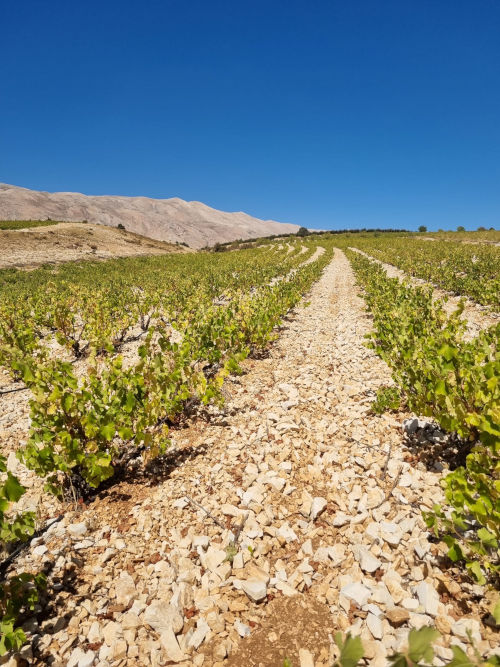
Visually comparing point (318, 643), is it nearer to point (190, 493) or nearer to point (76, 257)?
point (190, 493)

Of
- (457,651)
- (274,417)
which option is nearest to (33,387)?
(274,417)

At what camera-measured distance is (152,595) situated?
9.53 ft

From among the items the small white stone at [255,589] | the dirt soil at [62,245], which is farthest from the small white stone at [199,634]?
the dirt soil at [62,245]

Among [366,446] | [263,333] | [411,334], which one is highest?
[411,334]

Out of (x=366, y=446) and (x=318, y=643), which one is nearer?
(x=318, y=643)

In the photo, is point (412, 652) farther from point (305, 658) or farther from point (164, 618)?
point (164, 618)

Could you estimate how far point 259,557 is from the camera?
322cm

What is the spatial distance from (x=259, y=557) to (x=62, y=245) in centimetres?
5859

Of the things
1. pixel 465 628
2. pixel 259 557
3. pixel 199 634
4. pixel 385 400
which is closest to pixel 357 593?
pixel 465 628

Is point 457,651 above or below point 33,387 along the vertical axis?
above

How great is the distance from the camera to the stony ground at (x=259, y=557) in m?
2.51

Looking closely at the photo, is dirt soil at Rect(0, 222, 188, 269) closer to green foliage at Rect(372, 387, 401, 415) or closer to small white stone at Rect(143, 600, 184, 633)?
green foliage at Rect(372, 387, 401, 415)

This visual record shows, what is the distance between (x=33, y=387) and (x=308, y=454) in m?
3.55

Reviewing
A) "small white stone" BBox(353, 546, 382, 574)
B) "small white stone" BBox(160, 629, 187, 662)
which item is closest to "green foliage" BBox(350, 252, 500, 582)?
"small white stone" BBox(353, 546, 382, 574)
